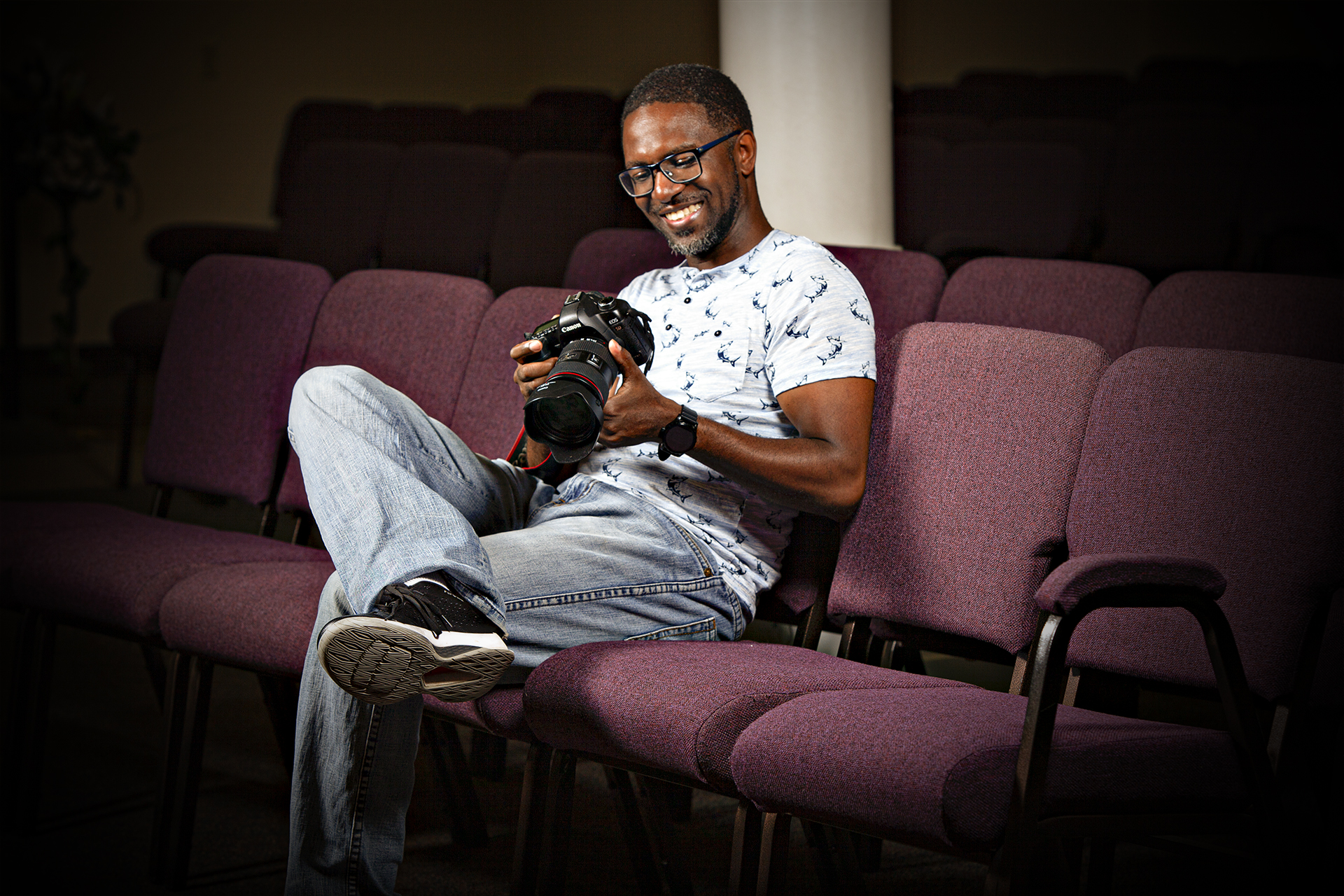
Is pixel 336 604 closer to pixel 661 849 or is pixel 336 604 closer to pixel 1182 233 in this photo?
pixel 661 849

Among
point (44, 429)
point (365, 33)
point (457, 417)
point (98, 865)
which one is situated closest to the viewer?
point (98, 865)

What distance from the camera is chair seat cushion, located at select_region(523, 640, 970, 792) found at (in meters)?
1.54

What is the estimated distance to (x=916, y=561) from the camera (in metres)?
1.85

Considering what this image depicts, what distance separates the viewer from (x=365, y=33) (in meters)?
7.90

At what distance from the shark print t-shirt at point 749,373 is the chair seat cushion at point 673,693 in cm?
23

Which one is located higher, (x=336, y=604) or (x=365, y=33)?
(x=365, y=33)

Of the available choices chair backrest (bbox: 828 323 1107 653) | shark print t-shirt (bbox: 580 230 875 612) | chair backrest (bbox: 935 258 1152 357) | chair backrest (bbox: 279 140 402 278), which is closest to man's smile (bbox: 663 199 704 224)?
shark print t-shirt (bbox: 580 230 875 612)

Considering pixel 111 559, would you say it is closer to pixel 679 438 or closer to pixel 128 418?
pixel 679 438

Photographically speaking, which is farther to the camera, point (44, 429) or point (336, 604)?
point (44, 429)

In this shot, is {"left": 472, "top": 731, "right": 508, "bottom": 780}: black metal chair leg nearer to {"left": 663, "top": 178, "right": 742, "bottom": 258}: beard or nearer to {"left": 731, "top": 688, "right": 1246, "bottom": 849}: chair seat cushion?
{"left": 663, "top": 178, "right": 742, "bottom": 258}: beard

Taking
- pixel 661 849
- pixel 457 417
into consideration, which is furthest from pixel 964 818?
pixel 457 417

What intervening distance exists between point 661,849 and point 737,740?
543 mm

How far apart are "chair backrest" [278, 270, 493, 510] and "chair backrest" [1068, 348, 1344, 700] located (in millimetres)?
1155

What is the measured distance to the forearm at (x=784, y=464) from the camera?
181cm
